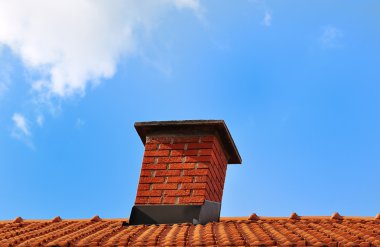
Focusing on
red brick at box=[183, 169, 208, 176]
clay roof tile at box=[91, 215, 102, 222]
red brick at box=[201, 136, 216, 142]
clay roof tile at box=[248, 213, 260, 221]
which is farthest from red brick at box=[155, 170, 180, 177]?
clay roof tile at box=[248, 213, 260, 221]

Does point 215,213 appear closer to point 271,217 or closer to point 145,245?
point 271,217

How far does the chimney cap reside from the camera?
712cm

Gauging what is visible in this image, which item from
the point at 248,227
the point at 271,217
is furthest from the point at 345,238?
the point at 271,217

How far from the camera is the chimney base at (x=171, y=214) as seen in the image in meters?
6.44

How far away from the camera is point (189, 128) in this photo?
23.7ft

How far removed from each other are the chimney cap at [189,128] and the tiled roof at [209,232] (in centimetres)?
121

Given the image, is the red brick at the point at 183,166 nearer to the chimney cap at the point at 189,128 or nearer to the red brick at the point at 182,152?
the red brick at the point at 182,152

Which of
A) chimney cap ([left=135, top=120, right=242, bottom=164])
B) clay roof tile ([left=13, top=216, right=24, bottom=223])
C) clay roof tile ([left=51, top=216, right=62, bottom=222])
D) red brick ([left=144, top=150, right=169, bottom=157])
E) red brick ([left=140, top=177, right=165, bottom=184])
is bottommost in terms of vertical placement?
clay roof tile ([left=13, top=216, right=24, bottom=223])

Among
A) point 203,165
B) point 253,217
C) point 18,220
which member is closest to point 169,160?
point 203,165

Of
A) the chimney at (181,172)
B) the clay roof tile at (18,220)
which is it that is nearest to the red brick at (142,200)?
the chimney at (181,172)

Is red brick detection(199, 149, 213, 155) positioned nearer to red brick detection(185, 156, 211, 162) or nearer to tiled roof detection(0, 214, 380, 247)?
red brick detection(185, 156, 211, 162)

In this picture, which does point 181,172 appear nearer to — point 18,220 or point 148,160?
point 148,160

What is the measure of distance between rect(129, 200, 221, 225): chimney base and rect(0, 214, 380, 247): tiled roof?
0.16 meters

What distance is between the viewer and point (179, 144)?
7145 mm
